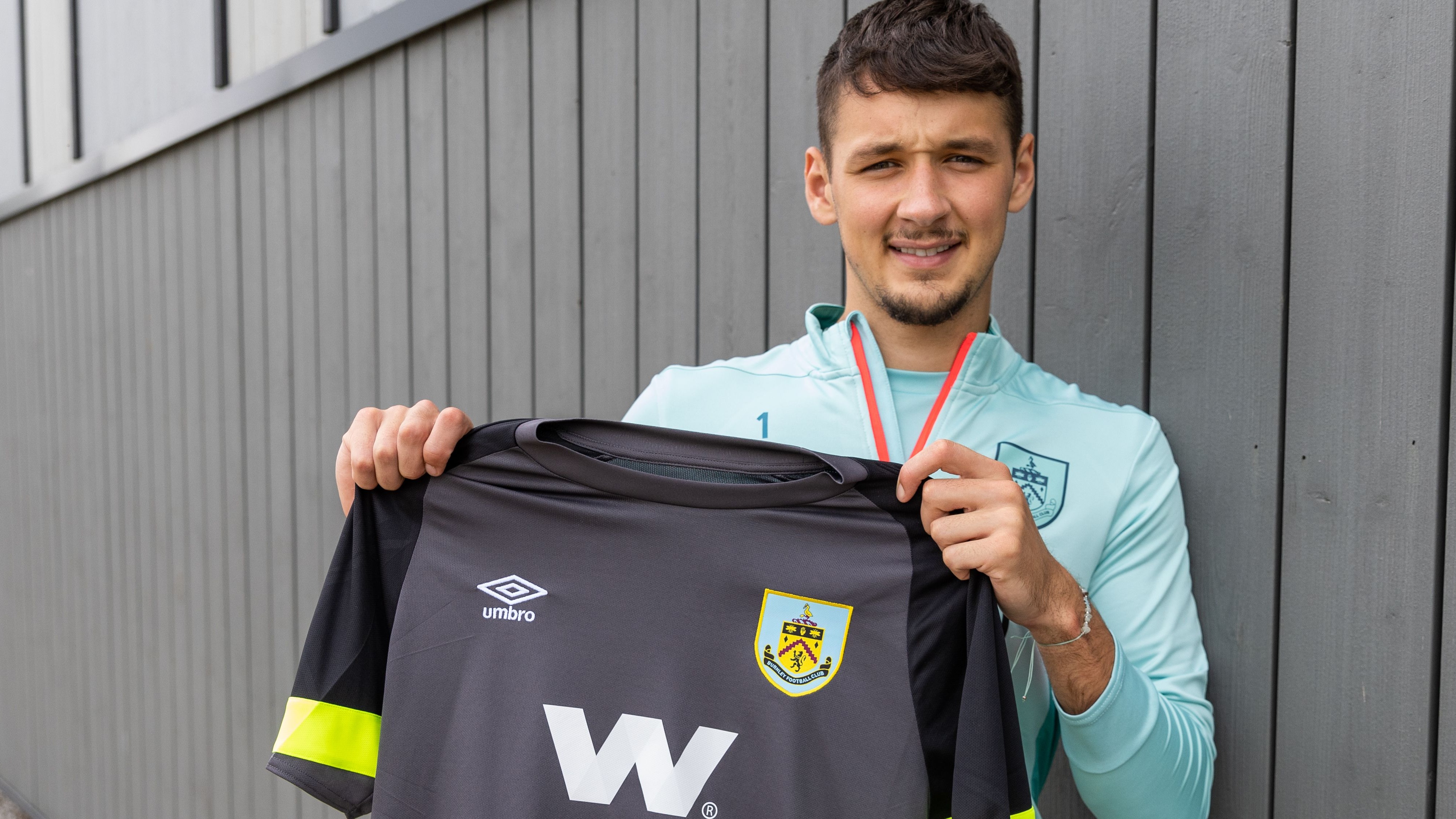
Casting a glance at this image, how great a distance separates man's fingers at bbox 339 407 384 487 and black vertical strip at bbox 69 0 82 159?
15.2 ft

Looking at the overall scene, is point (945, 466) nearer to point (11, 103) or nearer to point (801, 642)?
point (801, 642)

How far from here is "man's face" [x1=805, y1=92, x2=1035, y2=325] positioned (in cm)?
140

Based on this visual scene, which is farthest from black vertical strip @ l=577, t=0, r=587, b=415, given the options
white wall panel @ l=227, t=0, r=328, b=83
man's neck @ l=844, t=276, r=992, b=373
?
white wall panel @ l=227, t=0, r=328, b=83

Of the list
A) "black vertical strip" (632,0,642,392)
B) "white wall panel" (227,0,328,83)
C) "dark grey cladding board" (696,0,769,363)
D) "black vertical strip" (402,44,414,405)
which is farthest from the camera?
"white wall panel" (227,0,328,83)

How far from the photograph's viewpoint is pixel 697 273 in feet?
7.60

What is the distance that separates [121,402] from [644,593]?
4.19 metres

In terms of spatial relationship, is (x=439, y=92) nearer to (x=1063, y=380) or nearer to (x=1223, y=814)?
(x=1063, y=380)

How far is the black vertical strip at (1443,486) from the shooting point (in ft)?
4.30

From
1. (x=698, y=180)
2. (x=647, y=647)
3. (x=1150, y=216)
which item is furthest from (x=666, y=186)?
(x=647, y=647)

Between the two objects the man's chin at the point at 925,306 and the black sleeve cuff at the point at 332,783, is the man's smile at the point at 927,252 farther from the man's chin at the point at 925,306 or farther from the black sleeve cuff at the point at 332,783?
the black sleeve cuff at the point at 332,783

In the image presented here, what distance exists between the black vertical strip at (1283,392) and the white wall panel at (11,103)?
6.21m

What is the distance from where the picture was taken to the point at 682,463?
1.28 m

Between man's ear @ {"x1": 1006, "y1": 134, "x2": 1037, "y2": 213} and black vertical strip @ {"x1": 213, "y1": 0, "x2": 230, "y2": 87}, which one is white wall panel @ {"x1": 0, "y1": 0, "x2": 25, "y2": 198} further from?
man's ear @ {"x1": 1006, "y1": 134, "x2": 1037, "y2": 213}

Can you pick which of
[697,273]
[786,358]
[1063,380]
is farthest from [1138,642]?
[697,273]
